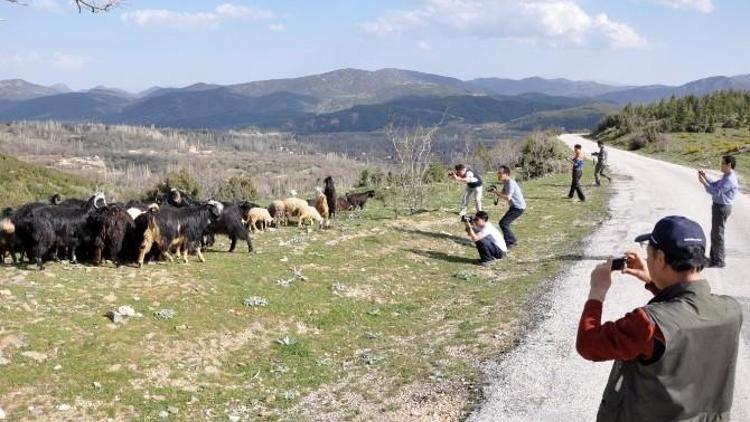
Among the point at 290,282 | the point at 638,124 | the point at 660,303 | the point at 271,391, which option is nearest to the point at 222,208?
the point at 290,282

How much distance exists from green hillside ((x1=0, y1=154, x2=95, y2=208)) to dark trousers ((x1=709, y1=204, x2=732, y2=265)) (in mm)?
67524

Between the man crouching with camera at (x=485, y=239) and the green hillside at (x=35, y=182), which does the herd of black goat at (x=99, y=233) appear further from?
the green hillside at (x=35, y=182)

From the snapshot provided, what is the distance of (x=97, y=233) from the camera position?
12062 mm

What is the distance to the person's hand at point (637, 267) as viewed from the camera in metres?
4.01

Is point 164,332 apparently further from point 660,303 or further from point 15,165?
point 15,165

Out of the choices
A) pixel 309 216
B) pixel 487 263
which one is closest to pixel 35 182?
pixel 309 216

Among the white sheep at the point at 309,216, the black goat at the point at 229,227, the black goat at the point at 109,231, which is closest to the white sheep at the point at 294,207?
the white sheep at the point at 309,216

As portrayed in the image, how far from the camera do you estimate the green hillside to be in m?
71.7

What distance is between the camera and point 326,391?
830 cm

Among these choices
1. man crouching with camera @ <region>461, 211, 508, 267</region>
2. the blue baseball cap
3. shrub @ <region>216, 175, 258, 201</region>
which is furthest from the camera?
shrub @ <region>216, 175, 258, 201</region>

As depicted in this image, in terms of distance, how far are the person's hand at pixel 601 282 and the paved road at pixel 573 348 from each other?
3.71 meters

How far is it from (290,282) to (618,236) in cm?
981

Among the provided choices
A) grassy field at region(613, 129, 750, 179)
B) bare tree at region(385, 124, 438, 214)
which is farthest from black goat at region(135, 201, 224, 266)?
grassy field at region(613, 129, 750, 179)

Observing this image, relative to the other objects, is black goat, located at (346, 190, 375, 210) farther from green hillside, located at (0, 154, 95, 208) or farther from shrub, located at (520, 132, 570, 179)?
green hillside, located at (0, 154, 95, 208)
